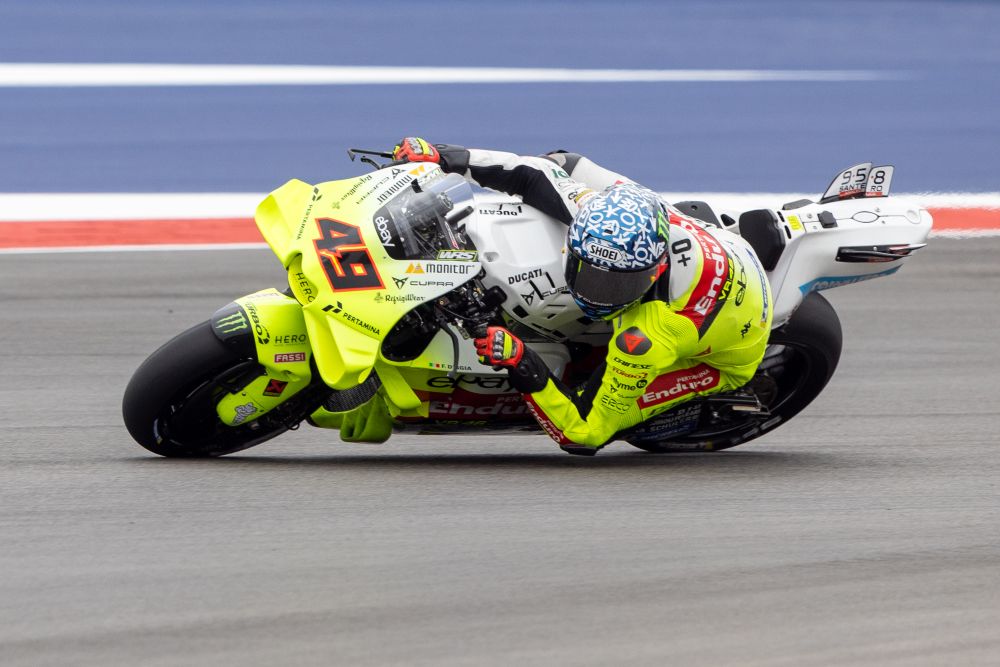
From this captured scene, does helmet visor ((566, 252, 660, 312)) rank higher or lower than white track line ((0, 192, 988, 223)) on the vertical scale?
higher

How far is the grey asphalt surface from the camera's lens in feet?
11.6

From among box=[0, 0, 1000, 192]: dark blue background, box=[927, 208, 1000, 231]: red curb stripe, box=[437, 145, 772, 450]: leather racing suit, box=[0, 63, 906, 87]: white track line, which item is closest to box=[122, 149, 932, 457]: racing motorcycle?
box=[437, 145, 772, 450]: leather racing suit

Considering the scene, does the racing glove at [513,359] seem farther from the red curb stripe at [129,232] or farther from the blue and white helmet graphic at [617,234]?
the red curb stripe at [129,232]

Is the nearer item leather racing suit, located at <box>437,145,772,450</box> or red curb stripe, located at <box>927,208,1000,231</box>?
leather racing suit, located at <box>437,145,772,450</box>

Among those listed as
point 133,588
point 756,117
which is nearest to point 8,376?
point 133,588

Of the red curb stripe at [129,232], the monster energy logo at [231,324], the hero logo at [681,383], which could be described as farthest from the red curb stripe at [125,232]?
the hero logo at [681,383]

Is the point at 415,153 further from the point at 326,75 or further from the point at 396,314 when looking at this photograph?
the point at 326,75

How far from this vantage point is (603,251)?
4398 mm

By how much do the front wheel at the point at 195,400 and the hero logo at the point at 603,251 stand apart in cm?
106

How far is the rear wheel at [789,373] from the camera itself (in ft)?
17.4

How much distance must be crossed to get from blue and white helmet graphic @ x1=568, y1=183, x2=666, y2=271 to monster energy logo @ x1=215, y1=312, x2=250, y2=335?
1.09 m

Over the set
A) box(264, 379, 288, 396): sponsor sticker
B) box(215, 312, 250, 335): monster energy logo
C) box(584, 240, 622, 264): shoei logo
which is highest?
box(584, 240, 622, 264): shoei logo

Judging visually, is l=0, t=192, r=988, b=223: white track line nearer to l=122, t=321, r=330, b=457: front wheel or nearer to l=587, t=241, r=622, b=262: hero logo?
l=122, t=321, r=330, b=457: front wheel

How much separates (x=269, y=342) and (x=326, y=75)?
9.14 meters
